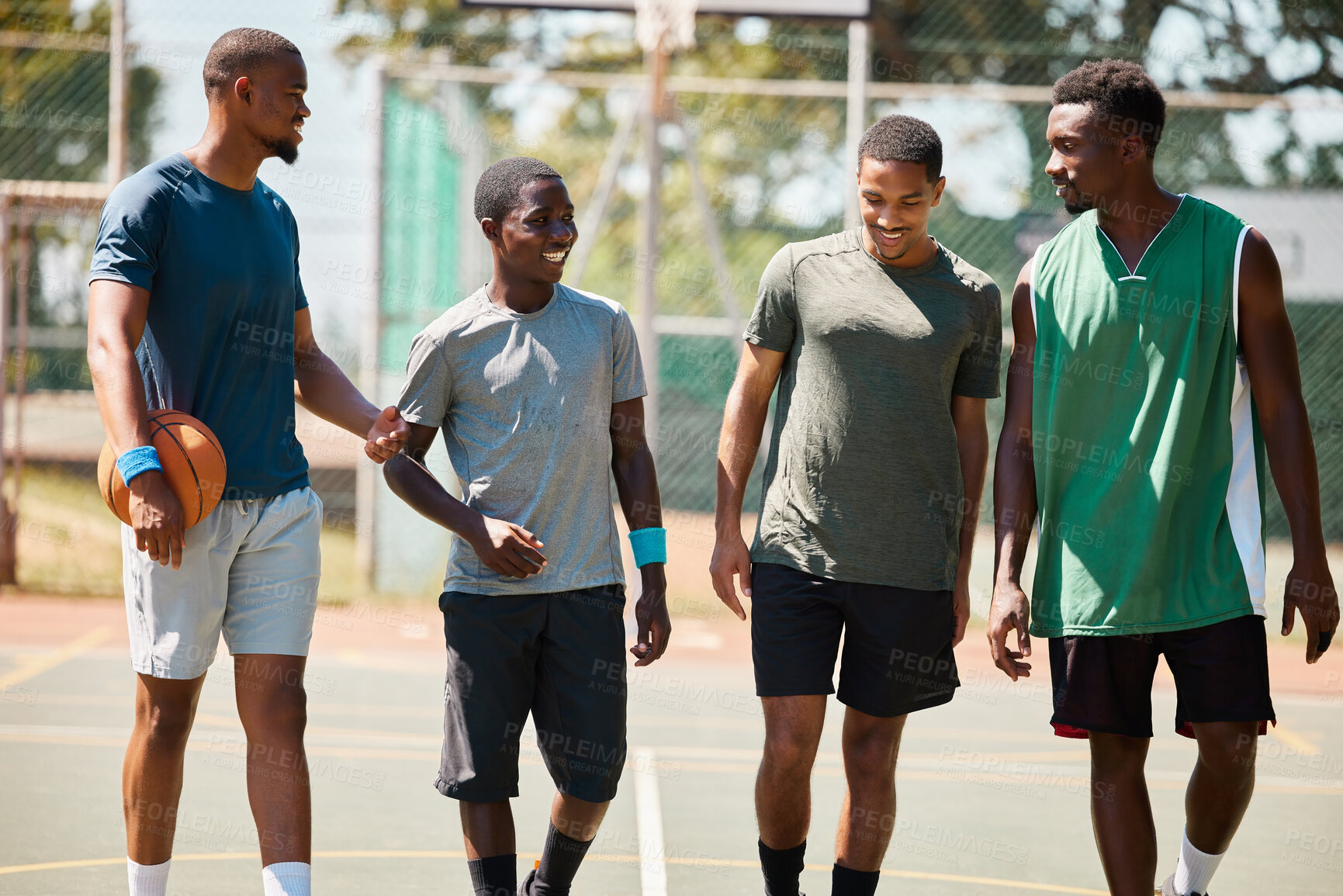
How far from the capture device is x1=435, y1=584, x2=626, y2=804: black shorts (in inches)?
139

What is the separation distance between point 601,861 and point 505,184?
2294 millimetres

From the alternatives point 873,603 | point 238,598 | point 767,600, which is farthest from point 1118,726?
point 238,598

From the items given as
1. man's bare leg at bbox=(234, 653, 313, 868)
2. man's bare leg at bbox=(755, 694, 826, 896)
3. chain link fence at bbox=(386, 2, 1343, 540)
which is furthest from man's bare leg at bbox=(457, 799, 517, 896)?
chain link fence at bbox=(386, 2, 1343, 540)

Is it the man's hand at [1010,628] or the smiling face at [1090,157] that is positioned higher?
the smiling face at [1090,157]

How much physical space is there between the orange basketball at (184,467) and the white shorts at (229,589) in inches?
5.0

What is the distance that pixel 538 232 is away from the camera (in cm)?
352

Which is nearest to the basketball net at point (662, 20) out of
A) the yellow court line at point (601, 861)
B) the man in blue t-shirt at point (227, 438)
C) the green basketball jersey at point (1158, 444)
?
the man in blue t-shirt at point (227, 438)

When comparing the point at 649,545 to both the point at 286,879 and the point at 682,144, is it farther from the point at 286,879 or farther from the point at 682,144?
the point at 682,144

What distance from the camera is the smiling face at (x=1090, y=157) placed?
11.4 ft

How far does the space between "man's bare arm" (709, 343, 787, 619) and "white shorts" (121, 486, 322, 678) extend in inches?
41.7

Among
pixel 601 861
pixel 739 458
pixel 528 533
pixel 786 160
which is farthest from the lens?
pixel 786 160

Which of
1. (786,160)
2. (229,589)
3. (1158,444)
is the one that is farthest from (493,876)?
(786,160)

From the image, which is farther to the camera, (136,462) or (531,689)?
(531,689)

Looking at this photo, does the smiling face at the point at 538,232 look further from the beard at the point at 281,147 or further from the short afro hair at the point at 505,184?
the beard at the point at 281,147
